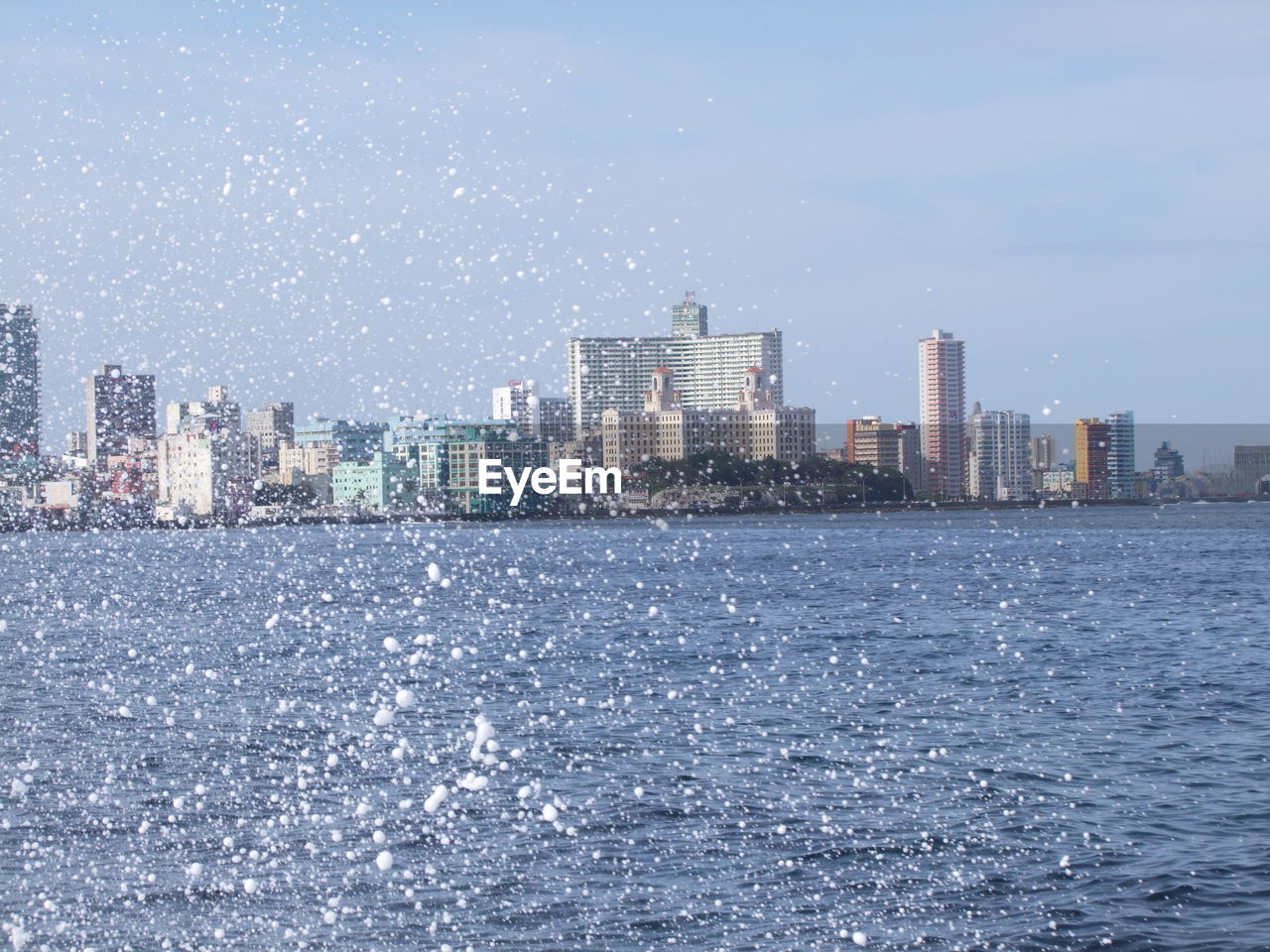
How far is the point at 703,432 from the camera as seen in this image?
16050 cm

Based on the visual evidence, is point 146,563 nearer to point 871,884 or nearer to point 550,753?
point 550,753

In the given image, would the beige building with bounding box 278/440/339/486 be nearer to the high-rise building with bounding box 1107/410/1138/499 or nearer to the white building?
the white building

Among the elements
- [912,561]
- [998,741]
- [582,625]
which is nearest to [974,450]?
[912,561]

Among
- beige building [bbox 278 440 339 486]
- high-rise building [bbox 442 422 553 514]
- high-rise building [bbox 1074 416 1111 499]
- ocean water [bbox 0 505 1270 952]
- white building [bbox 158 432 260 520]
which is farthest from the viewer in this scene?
high-rise building [bbox 1074 416 1111 499]

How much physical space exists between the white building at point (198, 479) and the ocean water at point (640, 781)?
112771 mm

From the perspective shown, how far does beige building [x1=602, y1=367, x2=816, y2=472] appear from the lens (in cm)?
15638

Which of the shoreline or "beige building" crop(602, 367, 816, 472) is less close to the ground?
"beige building" crop(602, 367, 816, 472)

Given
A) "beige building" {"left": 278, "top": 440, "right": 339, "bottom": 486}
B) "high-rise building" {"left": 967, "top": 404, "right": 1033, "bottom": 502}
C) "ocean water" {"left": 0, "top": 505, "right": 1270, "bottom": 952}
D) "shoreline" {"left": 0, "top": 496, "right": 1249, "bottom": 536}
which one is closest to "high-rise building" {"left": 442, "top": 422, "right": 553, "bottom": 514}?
"shoreline" {"left": 0, "top": 496, "right": 1249, "bottom": 536}

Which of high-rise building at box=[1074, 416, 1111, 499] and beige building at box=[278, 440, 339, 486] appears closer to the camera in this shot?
beige building at box=[278, 440, 339, 486]

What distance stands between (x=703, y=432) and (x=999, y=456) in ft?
Answer: 168

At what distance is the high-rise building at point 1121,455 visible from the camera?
190 meters

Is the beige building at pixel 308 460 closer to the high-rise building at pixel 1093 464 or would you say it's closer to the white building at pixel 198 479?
the white building at pixel 198 479

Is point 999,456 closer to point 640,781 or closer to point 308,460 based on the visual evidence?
point 308,460

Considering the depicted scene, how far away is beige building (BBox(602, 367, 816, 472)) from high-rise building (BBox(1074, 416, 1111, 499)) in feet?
149
